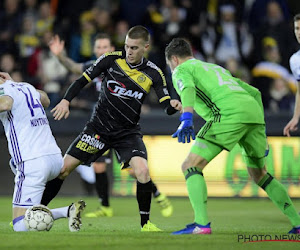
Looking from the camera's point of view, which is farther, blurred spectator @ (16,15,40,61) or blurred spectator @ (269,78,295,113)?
blurred spectator @ (16,15,40,61)

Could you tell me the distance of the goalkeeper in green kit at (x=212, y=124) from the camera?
6996 mm

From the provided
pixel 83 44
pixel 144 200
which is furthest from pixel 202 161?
pixel 83 44

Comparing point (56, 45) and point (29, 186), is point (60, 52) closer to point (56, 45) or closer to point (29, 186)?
point (56, 45)

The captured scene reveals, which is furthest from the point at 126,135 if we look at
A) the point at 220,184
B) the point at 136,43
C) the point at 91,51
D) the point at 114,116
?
the point at 91,51

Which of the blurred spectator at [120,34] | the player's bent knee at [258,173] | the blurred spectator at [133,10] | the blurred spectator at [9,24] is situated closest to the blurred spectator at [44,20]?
the blurred spectator at [9,24]

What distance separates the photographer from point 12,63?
46.4 ft

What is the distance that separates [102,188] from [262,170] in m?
3.31

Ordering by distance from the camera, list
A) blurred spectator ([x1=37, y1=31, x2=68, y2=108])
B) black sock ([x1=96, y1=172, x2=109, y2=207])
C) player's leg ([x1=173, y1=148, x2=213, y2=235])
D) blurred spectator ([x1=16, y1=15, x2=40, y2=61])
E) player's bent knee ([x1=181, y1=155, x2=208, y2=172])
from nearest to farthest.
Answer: player's leg ([x1=173, y1=148, x2=213, y2=235]), player's bent knee ([x1=181, y1=155, x2=208, y2=172]), black sock ([x1=96, y1=172, x2=109, y2=207]), blurred spectator ([x1=37, y1=31, x2=68, y2=108]), blurred spectator ([x1=16, y1=15, x2=40, y2=61])

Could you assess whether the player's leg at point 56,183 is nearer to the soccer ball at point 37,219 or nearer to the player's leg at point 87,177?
the soccer ball at point 37,219

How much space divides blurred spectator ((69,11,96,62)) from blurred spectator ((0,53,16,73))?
113 cm

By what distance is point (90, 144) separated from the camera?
27.0 ft

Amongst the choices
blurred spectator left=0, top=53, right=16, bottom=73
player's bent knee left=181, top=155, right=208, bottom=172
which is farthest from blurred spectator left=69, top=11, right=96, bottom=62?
player's bent knee left=181, top=155, right=208, bottom=172

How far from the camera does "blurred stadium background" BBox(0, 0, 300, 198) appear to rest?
12.7 metres

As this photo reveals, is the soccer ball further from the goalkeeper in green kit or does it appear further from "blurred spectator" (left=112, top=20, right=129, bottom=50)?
"blurred spectator" (left=112, top=20, right=129, bottom=50)
